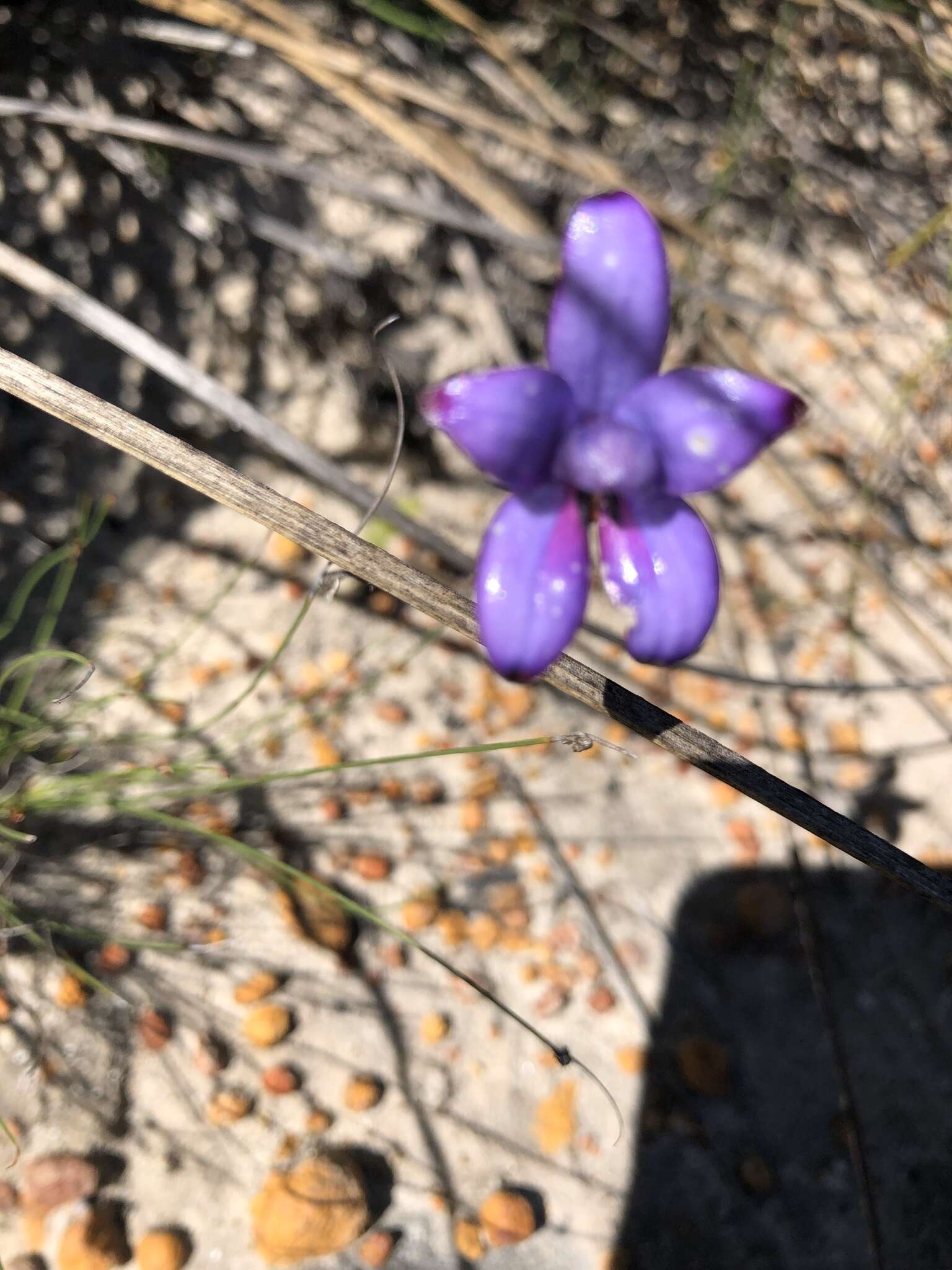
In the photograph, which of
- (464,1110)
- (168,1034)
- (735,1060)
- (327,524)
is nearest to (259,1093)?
(168,1034)


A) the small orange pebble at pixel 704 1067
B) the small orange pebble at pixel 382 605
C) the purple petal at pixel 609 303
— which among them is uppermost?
the purple petal at pixel 609 303

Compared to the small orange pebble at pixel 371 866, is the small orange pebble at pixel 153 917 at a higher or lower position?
lower

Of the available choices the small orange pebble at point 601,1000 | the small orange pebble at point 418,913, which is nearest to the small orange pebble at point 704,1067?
the small orange pebble at point 601,1000

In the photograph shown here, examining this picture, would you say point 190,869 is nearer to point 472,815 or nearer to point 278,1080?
point 278,1080

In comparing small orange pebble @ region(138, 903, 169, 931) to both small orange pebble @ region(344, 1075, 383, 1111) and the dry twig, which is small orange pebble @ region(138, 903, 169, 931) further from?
the dry twig

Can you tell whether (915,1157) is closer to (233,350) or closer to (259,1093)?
(259,1093)

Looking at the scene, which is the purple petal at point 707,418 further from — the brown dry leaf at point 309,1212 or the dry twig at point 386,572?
the brown dry leaf at point 309,1212
